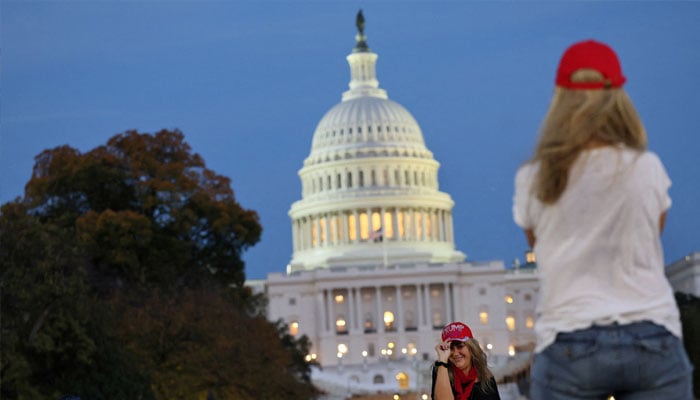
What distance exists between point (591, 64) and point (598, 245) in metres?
0.89

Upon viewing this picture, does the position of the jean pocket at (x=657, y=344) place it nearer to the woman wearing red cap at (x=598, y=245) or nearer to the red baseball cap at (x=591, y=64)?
the woman wearing red cap at (x=598, y=245)

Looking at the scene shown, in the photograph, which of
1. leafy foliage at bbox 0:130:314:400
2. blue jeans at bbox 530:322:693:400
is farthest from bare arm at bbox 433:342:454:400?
leafy foliage at bbox 0:130:314:400

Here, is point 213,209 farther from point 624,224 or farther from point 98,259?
point 624,224

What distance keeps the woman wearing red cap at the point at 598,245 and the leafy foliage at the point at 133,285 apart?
3401cm

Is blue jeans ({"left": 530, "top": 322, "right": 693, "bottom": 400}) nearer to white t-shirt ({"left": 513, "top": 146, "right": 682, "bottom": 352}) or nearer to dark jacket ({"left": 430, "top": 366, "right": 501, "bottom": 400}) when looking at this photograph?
white t-shirt ({"left": 513, "top": 146, "right": 682, "bottom": 352})

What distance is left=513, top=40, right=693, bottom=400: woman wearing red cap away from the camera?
29.2ft

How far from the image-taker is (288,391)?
79562mm

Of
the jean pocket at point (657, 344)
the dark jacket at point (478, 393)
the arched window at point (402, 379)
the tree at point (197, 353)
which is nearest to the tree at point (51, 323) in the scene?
the tree at point (197, 353)

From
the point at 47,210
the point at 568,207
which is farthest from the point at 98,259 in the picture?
the point at 568,207

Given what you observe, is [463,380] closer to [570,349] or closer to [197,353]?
[570,349]

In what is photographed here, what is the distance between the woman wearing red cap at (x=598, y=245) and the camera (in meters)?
8.91

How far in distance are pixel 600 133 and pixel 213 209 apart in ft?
300

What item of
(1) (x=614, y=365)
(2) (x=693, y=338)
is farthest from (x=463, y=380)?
(2) (x=693, y=338)

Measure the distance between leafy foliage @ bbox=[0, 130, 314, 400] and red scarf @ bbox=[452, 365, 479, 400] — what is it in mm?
28181
